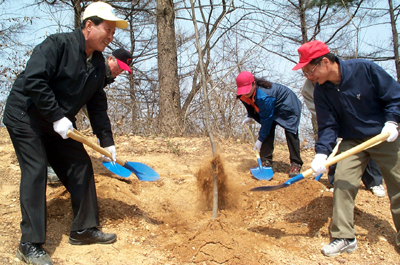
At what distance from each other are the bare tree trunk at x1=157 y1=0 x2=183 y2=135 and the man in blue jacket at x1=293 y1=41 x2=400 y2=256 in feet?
16.5

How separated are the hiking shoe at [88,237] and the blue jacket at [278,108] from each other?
2.75 meters

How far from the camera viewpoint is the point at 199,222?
11.6 ft

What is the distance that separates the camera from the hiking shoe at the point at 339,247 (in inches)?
113

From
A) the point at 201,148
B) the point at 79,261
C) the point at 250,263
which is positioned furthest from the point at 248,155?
the point at 79,261

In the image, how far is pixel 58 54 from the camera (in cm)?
260

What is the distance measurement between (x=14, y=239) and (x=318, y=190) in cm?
315

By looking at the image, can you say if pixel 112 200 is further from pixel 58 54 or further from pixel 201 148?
pixel 201 148

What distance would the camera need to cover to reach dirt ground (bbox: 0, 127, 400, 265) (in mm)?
2807

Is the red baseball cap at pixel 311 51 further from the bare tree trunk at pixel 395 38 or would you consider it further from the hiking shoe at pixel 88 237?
the bare tree trunk at pixel 395 38

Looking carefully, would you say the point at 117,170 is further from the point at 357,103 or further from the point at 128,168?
the point at 357,103

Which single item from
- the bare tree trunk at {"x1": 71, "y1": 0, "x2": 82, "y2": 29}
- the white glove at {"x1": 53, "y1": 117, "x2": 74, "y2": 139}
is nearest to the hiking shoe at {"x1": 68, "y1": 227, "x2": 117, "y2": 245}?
the white glove at {"x1": 53, "y1": 117, "x2": 74, "y2": 139}

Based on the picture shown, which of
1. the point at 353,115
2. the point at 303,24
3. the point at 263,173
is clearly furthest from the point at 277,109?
the point at 303,24

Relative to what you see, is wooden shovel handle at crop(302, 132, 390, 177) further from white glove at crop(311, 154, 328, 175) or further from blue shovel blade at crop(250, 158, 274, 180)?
blue shovel blade at crop(250, 158, 274, 180)

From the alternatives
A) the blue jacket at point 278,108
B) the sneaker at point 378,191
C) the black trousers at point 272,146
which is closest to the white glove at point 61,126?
the blue jacket at point 278,108
